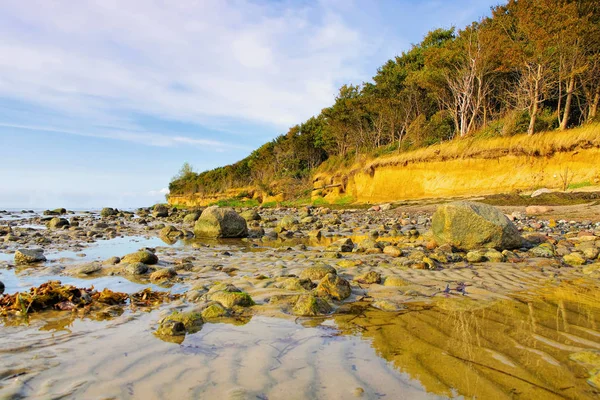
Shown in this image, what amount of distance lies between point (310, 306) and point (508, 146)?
68.3 ft

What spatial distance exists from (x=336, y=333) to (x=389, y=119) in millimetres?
32462

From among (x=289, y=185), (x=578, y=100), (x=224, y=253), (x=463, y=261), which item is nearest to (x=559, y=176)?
(x=578, y=100)

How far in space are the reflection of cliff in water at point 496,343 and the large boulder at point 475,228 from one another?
3.31m

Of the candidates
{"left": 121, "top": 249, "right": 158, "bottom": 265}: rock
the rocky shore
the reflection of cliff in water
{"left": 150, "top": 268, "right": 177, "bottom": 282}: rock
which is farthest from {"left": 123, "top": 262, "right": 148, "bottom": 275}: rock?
the reflection of cliff in water

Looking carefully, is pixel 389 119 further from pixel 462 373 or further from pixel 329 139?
pixel 462 373

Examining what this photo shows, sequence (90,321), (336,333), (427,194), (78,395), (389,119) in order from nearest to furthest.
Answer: (78,395), (336,333), (90,321), (427,194), (389,119)

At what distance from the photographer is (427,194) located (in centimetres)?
2419

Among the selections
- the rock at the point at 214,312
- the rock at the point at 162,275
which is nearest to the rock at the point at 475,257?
the rock at the point at 214,312

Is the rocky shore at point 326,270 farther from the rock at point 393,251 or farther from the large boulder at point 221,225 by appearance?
the large boulder at point 221,225

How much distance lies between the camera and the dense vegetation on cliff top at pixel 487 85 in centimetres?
1862

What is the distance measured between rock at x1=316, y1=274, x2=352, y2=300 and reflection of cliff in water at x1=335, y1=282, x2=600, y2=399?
0.51 metres

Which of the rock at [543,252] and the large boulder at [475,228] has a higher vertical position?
the large boulder at [475,228]

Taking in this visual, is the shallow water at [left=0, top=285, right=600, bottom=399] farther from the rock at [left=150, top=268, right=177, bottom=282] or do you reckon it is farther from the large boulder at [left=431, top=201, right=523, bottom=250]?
the large boulder at [left=431, top=201, right=523, bottom=250]

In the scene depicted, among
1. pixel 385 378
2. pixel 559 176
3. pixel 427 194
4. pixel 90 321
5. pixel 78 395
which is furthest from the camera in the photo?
pixel 427 194
